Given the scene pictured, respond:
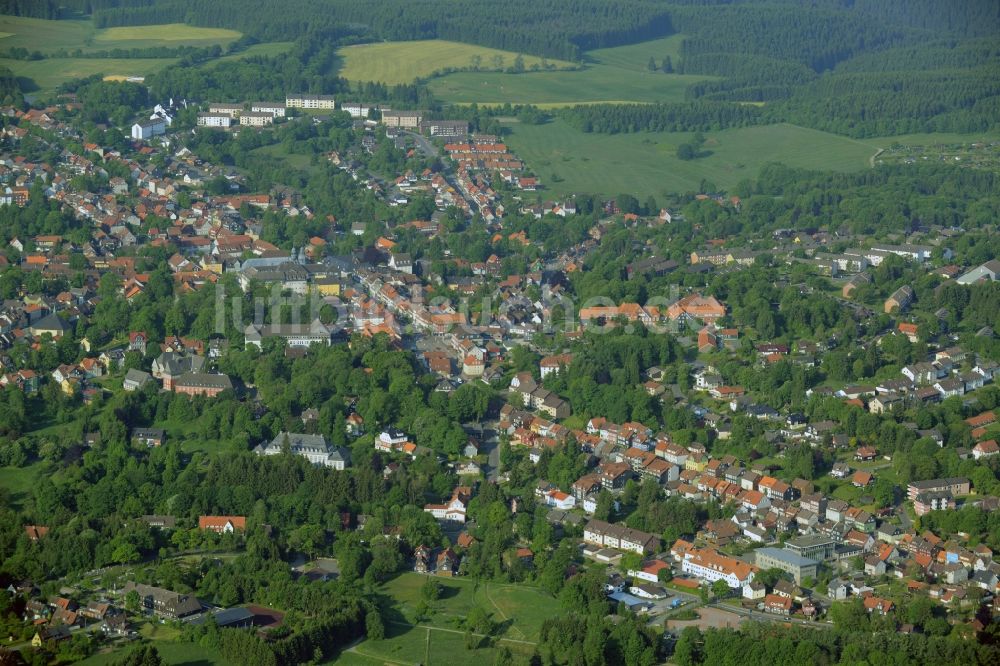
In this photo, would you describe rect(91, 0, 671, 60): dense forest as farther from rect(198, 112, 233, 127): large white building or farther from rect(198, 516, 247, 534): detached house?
rect(198, 516, 247, 534): detached house

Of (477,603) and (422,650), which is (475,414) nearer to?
(477,603)

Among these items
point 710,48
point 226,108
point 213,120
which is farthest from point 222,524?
point 710,48

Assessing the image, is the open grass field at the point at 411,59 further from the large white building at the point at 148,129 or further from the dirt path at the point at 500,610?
the dirt path at the point at 500,610

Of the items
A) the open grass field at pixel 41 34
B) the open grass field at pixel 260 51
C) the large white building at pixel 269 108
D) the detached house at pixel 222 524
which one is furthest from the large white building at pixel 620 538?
the open grass field at pixel 41 34

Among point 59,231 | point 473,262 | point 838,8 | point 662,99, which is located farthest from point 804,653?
point 838,8

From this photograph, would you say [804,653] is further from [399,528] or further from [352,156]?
[352,156]

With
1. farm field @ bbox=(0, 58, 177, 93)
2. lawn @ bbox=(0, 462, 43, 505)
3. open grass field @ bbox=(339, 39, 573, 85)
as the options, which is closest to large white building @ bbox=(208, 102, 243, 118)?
farm field @ bbox=(0, 58, 177, 93)
